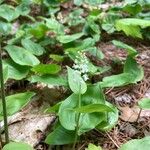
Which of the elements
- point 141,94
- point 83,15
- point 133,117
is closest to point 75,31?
point 83,15

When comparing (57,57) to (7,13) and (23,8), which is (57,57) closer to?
(7,13)

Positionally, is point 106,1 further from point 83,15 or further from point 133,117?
point 133,117

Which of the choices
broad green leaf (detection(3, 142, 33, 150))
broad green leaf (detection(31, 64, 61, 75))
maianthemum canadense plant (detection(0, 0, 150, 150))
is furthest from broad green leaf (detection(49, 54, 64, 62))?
broad green leaf (detection(3, 142, 33, 150))

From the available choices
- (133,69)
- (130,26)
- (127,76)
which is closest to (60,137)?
(127,76)

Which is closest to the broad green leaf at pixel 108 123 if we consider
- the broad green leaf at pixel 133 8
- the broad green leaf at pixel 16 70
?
the broad green leaf at pixel 16 70

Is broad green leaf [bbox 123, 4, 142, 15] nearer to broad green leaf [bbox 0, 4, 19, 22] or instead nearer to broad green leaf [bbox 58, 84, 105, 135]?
broad green leaf [bbox 0, 4, 19, 22]
